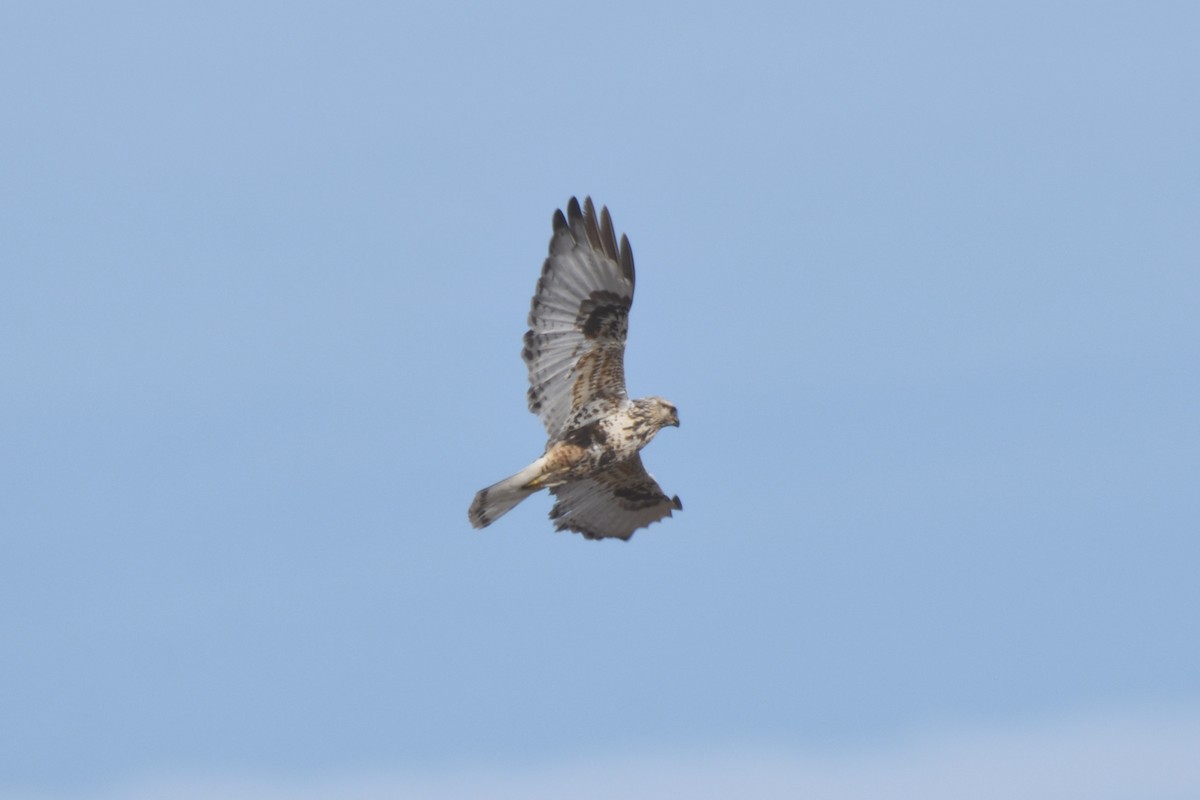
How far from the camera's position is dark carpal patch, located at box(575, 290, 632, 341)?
20.2 meters

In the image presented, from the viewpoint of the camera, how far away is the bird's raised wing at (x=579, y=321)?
66.1 feet

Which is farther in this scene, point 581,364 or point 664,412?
point 664,412

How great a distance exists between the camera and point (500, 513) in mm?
20125

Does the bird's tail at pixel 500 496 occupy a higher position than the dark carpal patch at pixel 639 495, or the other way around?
the dark carpal patch at pixel 639 495

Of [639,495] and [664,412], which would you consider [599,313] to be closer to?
[664,412]

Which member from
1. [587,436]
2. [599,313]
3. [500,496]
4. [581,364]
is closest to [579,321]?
[599,313]

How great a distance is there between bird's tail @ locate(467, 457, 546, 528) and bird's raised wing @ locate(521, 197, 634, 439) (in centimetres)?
48

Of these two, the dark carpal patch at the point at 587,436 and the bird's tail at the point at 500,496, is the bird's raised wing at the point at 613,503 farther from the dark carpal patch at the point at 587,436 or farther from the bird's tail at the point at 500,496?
the bird's tail at the point at 500,496

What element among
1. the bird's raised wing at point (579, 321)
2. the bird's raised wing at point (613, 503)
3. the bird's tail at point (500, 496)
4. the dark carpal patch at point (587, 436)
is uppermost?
the bird's raised wing at point (579, 321)

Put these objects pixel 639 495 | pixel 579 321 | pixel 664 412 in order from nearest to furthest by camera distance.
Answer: pixel 579 321, pixel 664 412, pixel 639 495

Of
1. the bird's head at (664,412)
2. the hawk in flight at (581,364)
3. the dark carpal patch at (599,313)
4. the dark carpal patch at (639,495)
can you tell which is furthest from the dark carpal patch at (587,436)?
the dark carpal patch at (639,495)

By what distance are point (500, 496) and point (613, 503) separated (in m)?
2.07

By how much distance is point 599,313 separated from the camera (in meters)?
20.2

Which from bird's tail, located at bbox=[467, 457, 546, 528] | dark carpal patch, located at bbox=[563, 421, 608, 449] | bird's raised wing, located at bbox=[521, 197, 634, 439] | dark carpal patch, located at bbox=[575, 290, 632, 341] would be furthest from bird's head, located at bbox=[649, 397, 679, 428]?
bird's tail, located at bbox=[467, 457, 546, 528]
